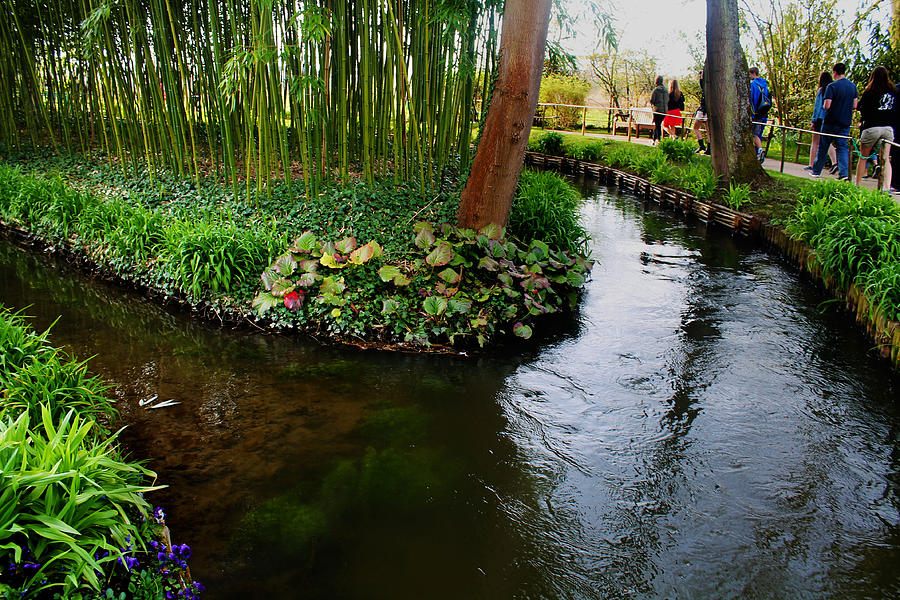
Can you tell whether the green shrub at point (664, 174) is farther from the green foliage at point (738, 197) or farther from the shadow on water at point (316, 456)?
the shadow on water at point (316, 456)

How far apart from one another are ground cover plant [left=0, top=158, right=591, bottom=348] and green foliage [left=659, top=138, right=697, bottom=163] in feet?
15.3

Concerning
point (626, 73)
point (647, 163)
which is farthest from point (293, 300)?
point (626, 73)

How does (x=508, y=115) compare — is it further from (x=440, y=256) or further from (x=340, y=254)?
(x=340, y=254)

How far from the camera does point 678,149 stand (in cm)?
951

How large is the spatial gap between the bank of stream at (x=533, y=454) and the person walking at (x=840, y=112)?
10.5 feet

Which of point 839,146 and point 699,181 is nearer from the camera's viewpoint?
point 839,146

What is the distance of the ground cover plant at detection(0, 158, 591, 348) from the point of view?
4273 millimetres

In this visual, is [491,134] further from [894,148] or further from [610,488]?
[894,148]

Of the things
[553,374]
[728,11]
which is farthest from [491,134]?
[728,11]

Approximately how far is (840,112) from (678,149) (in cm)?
256

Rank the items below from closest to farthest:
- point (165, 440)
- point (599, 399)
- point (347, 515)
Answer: point (347, 515) → point (165, 440) → point (599, 399)

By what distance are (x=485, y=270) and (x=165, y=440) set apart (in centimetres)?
240

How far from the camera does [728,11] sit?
7035 millimetres

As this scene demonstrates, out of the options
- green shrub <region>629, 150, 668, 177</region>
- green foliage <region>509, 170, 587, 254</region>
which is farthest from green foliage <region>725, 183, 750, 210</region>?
green foliage <region>509, 170, 587, 254</region>
